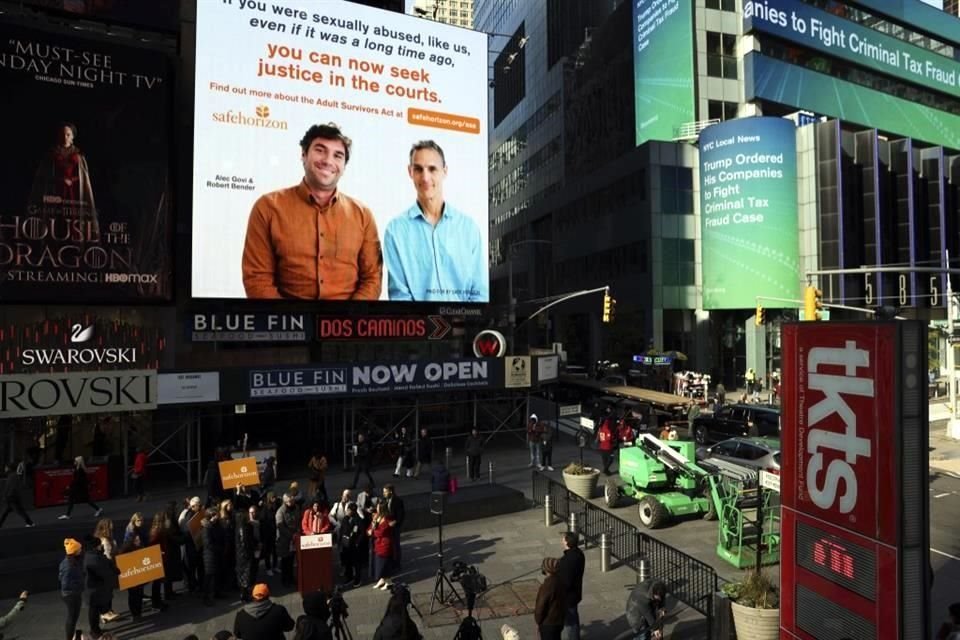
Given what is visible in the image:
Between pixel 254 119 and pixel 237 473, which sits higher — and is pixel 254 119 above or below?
above

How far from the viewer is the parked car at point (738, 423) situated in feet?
82.3

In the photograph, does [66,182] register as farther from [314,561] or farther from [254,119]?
[314,561]

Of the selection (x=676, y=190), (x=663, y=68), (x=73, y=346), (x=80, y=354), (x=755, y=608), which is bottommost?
(x=755, y=608)

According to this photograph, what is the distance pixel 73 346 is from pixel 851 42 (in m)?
65.5

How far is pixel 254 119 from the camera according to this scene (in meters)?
25.8

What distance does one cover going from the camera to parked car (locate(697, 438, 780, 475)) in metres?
18.7

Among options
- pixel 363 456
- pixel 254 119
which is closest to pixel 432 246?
pixel 254 119

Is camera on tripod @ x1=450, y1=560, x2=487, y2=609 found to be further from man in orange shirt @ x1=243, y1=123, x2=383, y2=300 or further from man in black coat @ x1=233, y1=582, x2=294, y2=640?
man in orange shirt @ x1=243, y1=123, x2=383, y2=300

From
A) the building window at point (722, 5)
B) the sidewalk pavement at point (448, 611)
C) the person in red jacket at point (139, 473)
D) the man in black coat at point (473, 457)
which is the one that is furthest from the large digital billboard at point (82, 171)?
the building window at point (722, 5)

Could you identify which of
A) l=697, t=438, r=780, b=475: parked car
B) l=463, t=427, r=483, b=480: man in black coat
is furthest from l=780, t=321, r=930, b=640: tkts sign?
l=463, t=427, r=483, b=480: man in black coat

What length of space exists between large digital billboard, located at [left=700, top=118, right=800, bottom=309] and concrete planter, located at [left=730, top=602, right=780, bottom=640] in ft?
138

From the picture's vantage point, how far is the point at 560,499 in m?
16.7

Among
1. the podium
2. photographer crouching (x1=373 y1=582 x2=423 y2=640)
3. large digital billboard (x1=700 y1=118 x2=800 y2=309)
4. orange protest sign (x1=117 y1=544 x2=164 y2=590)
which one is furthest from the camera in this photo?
large digital billboard (x1=700 y1=118 x2=800 y2=309)

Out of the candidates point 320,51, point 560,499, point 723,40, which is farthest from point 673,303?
point 560,499
